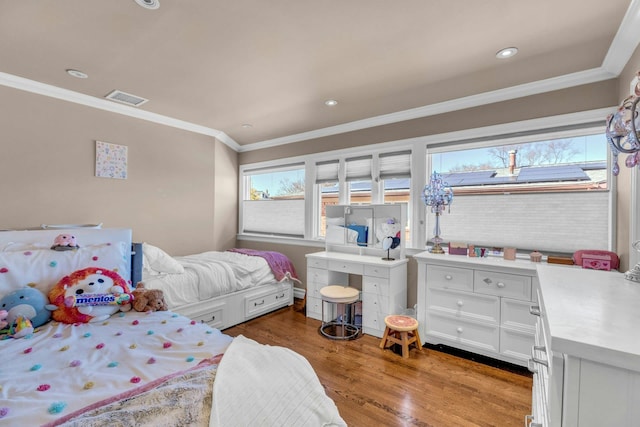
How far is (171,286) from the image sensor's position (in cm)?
270

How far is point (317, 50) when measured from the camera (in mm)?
2117

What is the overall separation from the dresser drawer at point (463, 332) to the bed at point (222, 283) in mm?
1897

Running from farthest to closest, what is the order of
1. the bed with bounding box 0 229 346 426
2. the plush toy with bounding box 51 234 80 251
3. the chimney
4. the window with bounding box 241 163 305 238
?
the window with bounding box 241 163 305 238
the chimney
the plush toy with bounding box 51 234 80 251
the bed with bounding box 0 229 346 426

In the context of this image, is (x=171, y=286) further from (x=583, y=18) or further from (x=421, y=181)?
(x=583, y=18)

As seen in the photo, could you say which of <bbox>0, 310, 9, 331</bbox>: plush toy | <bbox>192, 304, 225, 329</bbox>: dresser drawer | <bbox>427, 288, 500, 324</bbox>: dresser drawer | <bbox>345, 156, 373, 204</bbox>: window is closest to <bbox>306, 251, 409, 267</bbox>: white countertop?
<bbox>427, 288, 500, 324</bbox>: dresser drawer

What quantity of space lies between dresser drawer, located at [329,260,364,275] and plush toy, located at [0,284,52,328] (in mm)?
2362

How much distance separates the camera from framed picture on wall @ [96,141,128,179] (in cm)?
326

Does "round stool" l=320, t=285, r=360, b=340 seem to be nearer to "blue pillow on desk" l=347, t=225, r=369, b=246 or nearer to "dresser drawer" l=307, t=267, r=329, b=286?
"dresser drawer" l=307, t=267, r=329, b=286

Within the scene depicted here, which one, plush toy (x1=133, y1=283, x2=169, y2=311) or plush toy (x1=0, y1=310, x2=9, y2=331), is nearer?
plush toy (x1=0, y1=310, x2=9, y2=331)

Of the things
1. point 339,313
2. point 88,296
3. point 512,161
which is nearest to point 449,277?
point 512,161

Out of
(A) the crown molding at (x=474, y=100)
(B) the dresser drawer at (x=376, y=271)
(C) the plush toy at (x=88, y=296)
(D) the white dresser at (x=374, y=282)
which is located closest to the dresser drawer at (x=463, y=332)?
(D) the white dresser at (x=374, y=282)

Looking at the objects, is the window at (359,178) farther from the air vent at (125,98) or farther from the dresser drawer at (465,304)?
the air vent at (125,98)

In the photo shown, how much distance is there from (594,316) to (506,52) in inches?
78.4

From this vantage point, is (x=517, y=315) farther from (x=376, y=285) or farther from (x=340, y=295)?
(x=340, y=295)
